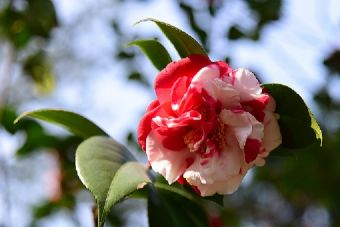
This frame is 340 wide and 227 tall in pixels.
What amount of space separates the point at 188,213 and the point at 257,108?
0.30m

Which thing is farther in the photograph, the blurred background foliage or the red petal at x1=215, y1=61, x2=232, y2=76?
the blurred background foliage

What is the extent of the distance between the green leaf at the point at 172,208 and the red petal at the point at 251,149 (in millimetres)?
236

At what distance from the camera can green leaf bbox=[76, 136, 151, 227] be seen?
79cm

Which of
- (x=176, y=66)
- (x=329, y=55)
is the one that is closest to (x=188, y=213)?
(x=176, y=66)

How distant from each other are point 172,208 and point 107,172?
0.22 metres

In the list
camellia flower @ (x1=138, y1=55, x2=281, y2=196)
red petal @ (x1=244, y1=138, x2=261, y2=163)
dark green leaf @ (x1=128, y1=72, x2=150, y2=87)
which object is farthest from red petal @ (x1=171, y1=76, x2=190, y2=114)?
dark green leaf @ (x1=128, y1=72, x2=150, y2=87)

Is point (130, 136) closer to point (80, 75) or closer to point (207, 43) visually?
point (207, 43)

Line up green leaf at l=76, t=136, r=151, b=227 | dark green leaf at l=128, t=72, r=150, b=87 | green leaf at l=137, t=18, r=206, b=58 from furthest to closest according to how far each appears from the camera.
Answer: dark green leaf at l=128, t=72, r=150, b=87 < green leaf at l=137, t=18, r=206, b=58 < green leaf at l=76, t=136, r=151, b=227

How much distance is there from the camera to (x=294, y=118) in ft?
2.90

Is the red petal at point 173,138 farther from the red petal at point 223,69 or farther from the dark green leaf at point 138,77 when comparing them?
the dark green leaf at point 138,77

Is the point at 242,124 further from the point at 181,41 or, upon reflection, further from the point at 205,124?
the point at 181,41

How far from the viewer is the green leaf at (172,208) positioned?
1.01 metres

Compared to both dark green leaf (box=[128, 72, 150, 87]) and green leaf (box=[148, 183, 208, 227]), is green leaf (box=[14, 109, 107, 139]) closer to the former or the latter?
green leaf (box=[148, 183, 208, 227])

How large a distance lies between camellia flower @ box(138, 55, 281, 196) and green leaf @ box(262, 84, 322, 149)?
2 cm
